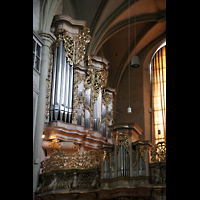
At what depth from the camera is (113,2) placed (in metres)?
16.6

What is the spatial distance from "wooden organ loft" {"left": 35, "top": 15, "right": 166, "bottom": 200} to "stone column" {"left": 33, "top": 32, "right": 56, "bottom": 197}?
13.7 inches

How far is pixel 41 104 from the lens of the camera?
449 inches

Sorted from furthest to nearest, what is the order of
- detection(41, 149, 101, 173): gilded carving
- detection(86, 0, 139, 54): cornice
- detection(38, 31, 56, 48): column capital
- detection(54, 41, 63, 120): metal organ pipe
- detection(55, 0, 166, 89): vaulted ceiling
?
detection(86, 0, 139, 54): cornice
detection(55, 0, 166, 89): vaulted ceiling
detection(54, 41, 63, 120): metal organ pipe
detection(38, 31, 56, 48): column capital
detection(41, 149, 101, 173): gilded carving

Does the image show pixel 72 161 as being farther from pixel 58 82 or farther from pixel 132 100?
pixel 132 100

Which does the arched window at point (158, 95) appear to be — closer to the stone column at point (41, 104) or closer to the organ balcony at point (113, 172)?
the organ balcony at point (113, 172)

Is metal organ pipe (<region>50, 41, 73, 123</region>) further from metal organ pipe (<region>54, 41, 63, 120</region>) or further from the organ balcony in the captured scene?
the organ balcony

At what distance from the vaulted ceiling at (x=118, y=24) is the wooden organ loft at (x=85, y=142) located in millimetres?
2163

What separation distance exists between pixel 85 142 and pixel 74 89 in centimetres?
225

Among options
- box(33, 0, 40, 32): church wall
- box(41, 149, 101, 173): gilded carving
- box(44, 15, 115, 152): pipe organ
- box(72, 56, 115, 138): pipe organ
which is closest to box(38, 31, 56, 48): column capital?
box(33, 0, 40, 32): church wall

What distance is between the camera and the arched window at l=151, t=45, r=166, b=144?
1903 centimetres

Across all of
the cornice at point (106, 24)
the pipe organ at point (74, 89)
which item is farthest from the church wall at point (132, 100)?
the cornice at point (106, 24)

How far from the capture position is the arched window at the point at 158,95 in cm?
1903
